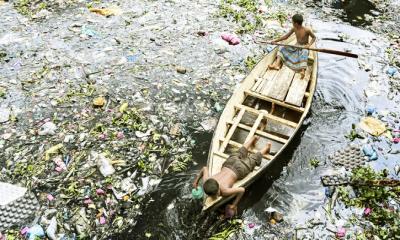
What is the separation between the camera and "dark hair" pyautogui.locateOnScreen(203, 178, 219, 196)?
377cm

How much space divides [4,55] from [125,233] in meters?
4.15

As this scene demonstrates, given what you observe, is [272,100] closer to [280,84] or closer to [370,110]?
[280,84]

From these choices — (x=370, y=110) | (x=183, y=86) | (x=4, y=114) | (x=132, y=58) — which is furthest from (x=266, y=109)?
(x=4, y=114)

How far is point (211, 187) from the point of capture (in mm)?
3771

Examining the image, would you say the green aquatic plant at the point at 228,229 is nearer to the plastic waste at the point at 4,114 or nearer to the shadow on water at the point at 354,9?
the plastic waste at the point at 4,114

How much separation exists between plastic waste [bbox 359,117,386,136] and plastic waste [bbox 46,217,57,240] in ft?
14.2

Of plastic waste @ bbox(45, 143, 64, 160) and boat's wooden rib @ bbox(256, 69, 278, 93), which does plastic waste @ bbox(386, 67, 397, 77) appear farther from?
plastic waste @ bbox(45, 143, 64, 160)

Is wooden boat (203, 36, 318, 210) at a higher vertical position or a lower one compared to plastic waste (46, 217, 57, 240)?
higher

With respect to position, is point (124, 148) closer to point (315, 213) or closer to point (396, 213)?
point (315, 213)

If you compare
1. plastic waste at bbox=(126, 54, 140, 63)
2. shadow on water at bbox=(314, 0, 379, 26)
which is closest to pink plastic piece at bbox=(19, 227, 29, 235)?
plastic waste at bbox=(126, 54, 140, 63)

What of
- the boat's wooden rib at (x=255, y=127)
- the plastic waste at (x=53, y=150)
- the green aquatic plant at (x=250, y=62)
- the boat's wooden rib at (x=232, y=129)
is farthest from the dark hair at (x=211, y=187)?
the green aquatic plant at (x=250, y=62)

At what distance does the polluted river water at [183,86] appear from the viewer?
4465 millimetres

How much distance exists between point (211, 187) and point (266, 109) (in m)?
2.02

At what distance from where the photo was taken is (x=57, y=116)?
5.46 meters
